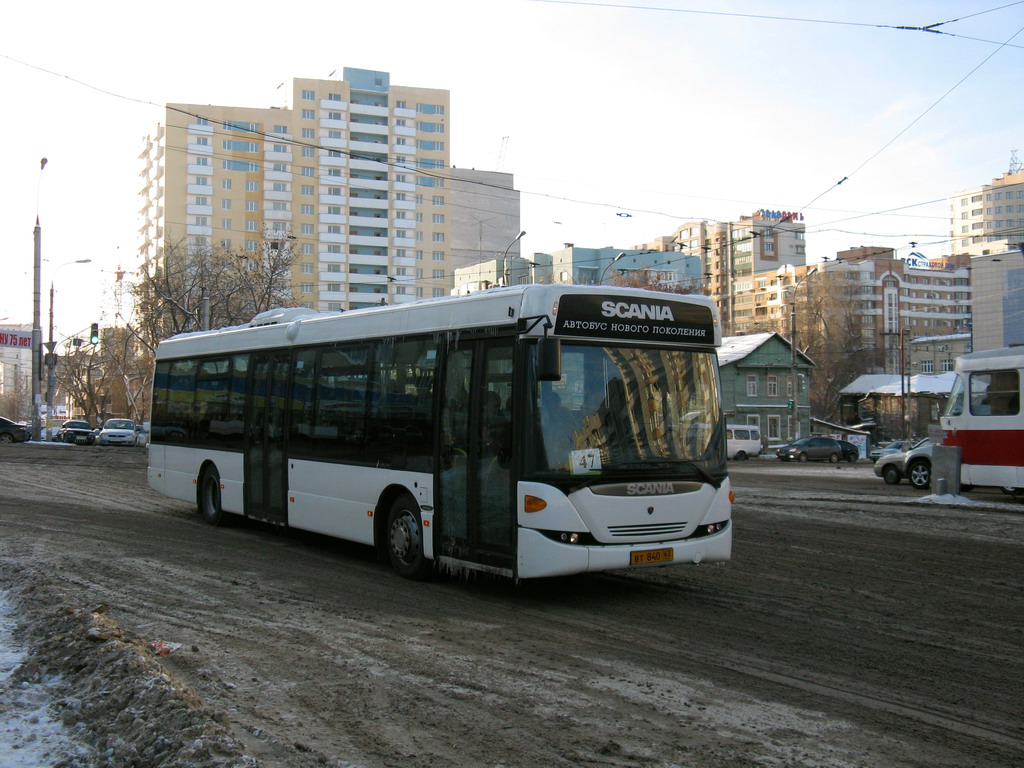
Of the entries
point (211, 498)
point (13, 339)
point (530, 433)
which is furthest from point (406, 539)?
point (13, 339)

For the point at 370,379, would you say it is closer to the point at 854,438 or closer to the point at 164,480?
the point at 164,480

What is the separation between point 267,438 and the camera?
518 inches

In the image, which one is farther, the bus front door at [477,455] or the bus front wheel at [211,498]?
the bus front wheel at [211,498]

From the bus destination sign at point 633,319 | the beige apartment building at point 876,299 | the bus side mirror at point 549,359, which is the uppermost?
the beige apartment building at point 876,299

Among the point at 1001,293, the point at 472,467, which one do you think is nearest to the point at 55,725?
the point at 472,467

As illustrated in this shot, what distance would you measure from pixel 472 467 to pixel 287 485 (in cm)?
438

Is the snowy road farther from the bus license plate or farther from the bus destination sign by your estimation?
the bus destination sign

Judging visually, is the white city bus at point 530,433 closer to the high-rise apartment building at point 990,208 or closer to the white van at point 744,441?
the white van at point 744,441

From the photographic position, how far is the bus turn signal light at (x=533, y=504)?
8.34m

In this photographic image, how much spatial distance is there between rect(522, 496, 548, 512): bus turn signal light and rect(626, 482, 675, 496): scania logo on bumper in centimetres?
81

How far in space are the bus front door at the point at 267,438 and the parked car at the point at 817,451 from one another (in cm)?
4377

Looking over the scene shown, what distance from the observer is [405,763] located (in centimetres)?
471

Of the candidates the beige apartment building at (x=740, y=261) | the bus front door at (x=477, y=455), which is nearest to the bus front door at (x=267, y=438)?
the bus front door at (x=477, y=455)

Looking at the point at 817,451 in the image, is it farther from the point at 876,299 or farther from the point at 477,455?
the point at 876,299
